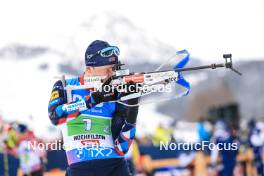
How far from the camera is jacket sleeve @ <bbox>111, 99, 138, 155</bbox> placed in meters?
5.32

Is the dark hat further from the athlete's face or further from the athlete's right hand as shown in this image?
the athlete's right hand

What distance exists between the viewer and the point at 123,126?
5398 millimetres

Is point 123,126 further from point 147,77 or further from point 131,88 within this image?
point 147,77

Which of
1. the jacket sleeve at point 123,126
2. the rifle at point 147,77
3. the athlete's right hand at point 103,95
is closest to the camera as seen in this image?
the athlete's right hand at point 103,95

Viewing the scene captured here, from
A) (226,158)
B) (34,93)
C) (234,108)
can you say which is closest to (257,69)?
(234,108)

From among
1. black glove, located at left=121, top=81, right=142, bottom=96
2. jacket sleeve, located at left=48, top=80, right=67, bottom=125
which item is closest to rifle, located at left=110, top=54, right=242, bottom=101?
black glove, located at left=121, top=81, right=142, bottom=96

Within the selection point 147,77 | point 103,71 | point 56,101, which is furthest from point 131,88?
point 56,101

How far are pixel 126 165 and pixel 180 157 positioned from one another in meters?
9.68

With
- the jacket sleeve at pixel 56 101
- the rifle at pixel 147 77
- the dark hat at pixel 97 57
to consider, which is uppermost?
the dark hat at pixel 97 57

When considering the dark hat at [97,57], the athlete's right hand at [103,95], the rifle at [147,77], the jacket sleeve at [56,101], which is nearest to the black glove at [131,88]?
the rifle at [147,77]

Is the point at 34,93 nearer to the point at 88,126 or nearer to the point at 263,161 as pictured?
the point at 263,161

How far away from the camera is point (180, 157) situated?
593 inches

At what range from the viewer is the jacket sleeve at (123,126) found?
5316 mm

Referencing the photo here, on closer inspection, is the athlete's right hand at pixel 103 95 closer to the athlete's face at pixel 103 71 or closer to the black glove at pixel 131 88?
the black glove at pixel 131 88
